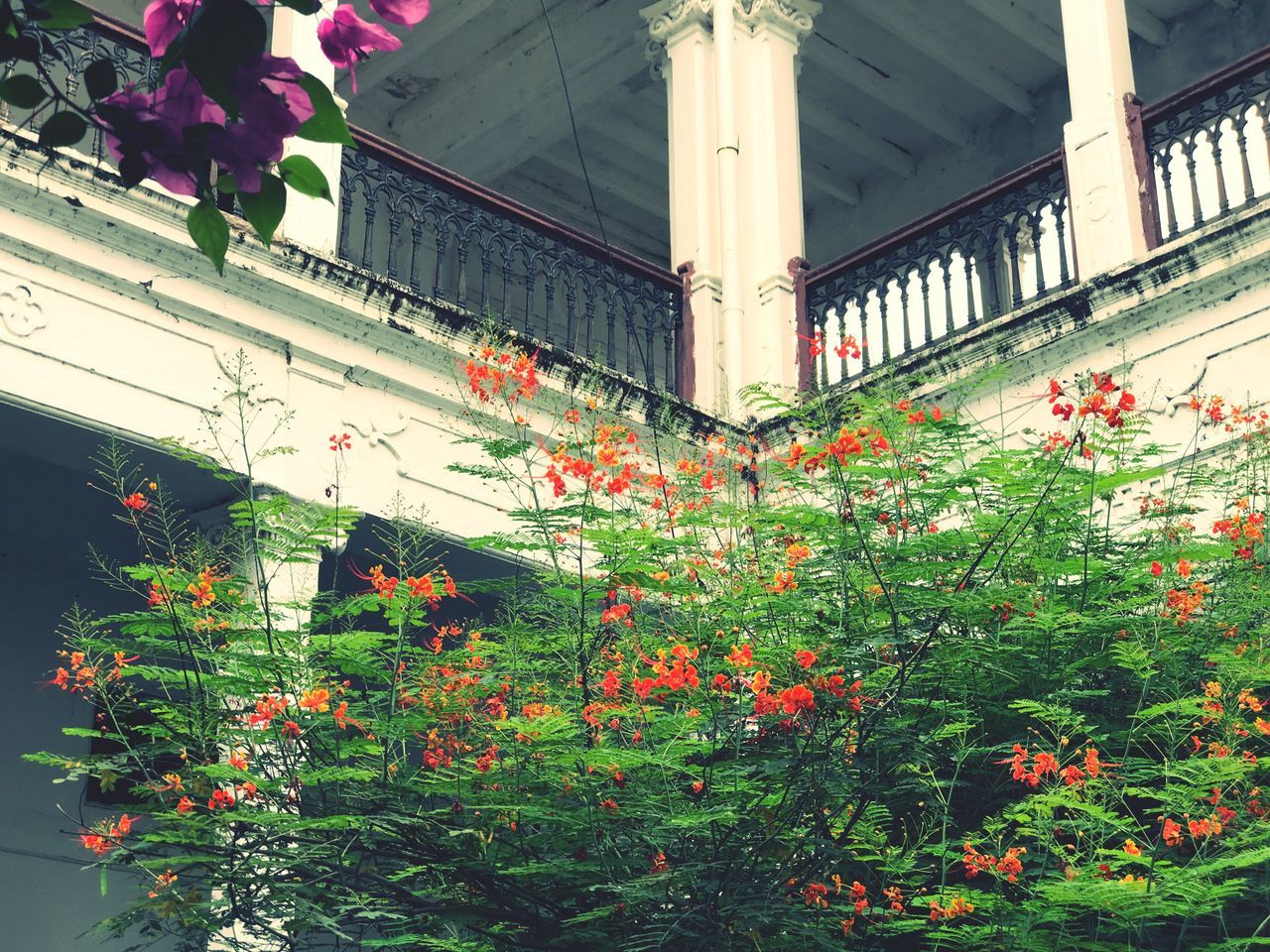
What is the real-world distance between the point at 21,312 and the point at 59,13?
5.46 metres

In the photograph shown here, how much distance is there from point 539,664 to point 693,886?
1310mm

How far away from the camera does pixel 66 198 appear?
7066 mm

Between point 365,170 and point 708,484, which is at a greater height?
point 365,170

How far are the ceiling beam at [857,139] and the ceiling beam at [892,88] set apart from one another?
1.19 feet

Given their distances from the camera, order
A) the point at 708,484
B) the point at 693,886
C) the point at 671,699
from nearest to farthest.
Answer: the point at 693,886, the point at 671,699, the point at 708,484

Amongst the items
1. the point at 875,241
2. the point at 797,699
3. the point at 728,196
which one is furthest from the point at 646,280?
the point at 797,699

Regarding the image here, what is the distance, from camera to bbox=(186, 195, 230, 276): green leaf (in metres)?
1.91

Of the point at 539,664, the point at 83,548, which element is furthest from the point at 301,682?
the point at 83,548

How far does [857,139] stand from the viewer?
13.6 meters

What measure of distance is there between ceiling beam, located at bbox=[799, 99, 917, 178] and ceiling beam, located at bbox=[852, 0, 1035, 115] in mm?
971

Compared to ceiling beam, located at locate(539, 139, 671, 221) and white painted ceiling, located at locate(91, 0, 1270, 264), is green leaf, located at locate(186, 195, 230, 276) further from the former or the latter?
ceiling beam, located at locate(539, 139, 671, 221)

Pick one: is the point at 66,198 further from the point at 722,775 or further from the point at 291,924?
the point at 722,775

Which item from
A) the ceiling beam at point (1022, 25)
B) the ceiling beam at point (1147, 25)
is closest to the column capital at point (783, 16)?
the ceiling beam at point (1022, 25)

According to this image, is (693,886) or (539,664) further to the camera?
(539,664)
